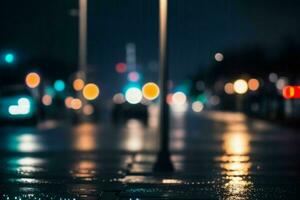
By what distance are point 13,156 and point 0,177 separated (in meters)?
7.12

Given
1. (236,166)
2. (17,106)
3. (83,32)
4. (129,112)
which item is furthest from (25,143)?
(129,112)

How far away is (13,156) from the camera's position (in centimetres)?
2812

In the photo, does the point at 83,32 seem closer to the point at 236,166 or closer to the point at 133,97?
the point at 133,97

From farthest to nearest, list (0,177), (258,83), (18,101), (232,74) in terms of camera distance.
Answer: (232,74), (258,83), (18,101), (0,177)

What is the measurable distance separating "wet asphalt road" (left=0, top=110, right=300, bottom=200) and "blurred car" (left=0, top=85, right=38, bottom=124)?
1386cm

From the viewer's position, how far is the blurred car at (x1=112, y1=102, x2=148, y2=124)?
2562 inches

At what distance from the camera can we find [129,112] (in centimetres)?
6612

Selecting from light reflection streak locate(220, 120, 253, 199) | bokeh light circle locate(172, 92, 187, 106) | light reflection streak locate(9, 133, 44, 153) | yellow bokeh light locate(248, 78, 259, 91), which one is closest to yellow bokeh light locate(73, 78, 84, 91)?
light reflection streak locate(9, 133, 44, 153)

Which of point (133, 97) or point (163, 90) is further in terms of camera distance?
point (133, 97)

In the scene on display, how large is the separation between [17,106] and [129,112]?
14.3 metres

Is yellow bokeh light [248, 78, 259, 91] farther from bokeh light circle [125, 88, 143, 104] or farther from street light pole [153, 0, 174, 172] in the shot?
street light pole [153, 0, 174, 172]

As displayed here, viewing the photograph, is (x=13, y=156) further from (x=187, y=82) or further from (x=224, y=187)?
(x=187, y=82)

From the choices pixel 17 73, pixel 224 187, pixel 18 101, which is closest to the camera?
pixel 224 187

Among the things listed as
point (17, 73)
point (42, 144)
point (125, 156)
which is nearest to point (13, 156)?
point (125, 156)
